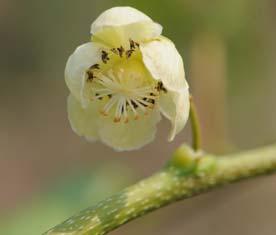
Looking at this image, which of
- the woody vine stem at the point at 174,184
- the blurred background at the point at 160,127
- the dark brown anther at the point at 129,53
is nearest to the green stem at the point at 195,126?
the woody vine stem at the point at 174,184

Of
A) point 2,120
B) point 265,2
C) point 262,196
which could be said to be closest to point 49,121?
point 2,120

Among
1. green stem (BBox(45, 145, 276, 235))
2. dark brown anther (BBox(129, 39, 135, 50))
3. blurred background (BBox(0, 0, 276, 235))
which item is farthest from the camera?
blurred background (BBox(0, 0, 276, 235))

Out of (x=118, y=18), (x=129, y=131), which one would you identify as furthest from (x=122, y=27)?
(x=129, y=131)

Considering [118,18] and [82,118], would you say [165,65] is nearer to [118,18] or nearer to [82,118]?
[118,18]

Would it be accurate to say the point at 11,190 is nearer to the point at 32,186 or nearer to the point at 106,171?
the point at 32,186

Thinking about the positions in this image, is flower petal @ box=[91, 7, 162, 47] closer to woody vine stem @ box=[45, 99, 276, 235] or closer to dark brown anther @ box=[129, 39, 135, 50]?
dark brown anther @ box=[129, 39, 135, 50]

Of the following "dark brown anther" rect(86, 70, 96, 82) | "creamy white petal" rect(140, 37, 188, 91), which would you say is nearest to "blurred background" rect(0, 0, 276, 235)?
"dark brown anther" rect(86, 70, 96, 82)

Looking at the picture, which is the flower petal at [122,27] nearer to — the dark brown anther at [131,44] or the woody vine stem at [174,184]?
the dark brown anther at [131,44]
